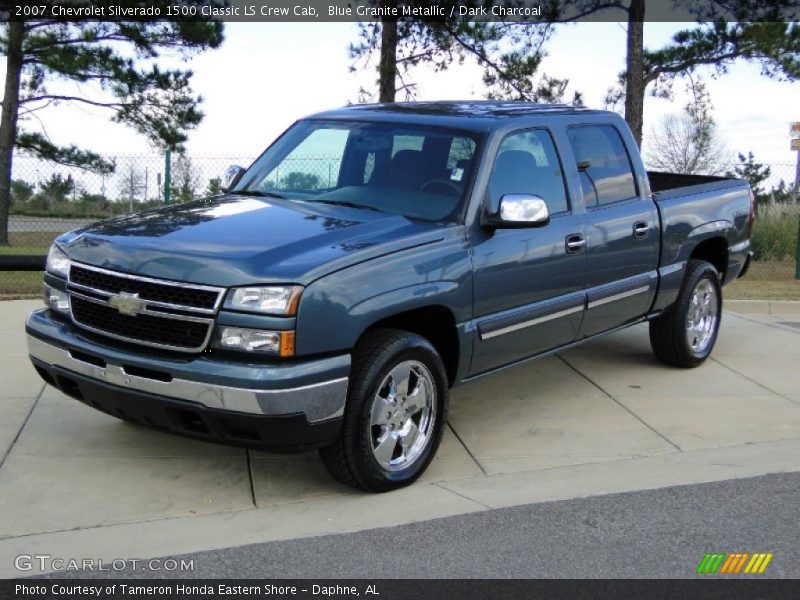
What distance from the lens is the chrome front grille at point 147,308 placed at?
4871 mm

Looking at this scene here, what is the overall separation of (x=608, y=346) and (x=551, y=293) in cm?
281

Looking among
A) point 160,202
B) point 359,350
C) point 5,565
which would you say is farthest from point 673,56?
point 5,565

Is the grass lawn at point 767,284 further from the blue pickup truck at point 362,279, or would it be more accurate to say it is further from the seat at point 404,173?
the seat at point 404,173

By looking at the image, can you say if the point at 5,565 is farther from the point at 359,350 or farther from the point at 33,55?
the point at 33,55

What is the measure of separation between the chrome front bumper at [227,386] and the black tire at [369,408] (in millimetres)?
133

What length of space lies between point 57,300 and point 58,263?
0.20m

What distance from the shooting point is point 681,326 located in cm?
798

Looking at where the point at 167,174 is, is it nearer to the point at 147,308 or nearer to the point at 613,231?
the point at 613,231

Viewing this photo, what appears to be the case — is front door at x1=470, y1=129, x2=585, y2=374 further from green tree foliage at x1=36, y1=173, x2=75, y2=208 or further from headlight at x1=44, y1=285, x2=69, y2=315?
green tree foliage at x1=36, y1=173, x2=75, y2=208

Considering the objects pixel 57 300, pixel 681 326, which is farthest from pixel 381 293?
pixel 681 326

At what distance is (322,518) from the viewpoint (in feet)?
16.6

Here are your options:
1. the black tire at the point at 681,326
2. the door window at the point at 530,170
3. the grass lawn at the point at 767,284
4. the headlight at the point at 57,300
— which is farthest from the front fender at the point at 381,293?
the grass lawn at the point at 767,284

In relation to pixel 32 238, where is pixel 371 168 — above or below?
above
